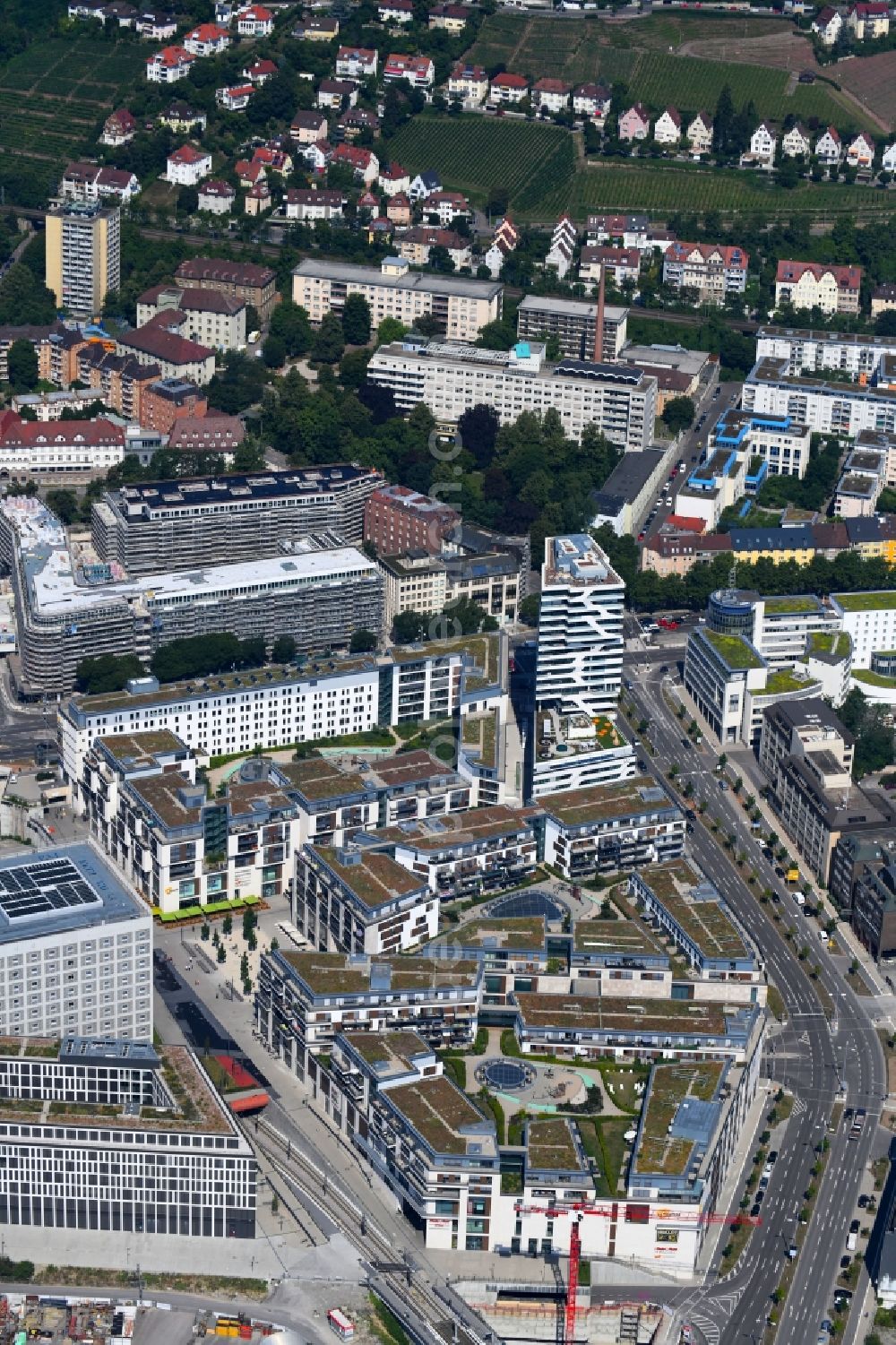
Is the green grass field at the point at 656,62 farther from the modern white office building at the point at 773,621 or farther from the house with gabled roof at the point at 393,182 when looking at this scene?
the modern white office building at the point at 773,621

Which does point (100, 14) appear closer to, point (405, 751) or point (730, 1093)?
point (405, 751)

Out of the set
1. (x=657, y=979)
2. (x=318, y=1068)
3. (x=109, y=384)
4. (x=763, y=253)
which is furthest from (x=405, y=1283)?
(x=763, y=253)

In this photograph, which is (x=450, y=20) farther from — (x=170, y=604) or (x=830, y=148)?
(x=170, y=604)

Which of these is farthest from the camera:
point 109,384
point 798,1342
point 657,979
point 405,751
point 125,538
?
point 109,384

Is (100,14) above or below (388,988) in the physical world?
above

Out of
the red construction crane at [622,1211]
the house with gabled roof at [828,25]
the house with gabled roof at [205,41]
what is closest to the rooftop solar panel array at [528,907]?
the red construction crane at [622,1211]

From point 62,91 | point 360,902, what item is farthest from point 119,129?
point 360,902

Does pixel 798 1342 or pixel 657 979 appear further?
pixel 657 979
